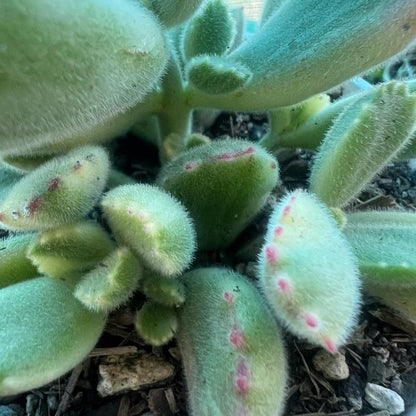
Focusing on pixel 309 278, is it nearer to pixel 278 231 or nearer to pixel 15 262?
pixel 278 231

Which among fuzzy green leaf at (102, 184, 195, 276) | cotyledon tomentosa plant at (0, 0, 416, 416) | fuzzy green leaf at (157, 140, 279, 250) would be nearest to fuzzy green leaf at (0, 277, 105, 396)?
cotyledon tomentosa plant at (0, 0, 416, 416)

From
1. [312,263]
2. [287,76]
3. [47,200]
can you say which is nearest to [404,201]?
[287,76]

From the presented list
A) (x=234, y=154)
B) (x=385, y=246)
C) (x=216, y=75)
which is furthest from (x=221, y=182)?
(x=385, y=246)

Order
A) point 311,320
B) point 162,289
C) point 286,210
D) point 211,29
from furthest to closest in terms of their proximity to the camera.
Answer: point 211,29, point 162,289, point 286,210, point 311,320

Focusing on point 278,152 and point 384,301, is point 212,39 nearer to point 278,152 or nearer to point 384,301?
point 278,152

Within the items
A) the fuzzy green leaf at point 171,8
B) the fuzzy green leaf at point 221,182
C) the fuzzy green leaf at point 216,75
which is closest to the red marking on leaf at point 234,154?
the fuzzy green leaf at point 221,182

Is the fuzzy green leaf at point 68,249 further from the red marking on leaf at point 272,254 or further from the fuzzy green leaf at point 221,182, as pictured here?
the red marking on leaf at point 272,254

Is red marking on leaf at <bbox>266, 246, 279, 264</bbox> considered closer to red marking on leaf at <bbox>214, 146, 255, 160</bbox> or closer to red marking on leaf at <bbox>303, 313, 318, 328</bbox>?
red marking on leaf at <bbox>303, 313, 318, 328</bbox>
